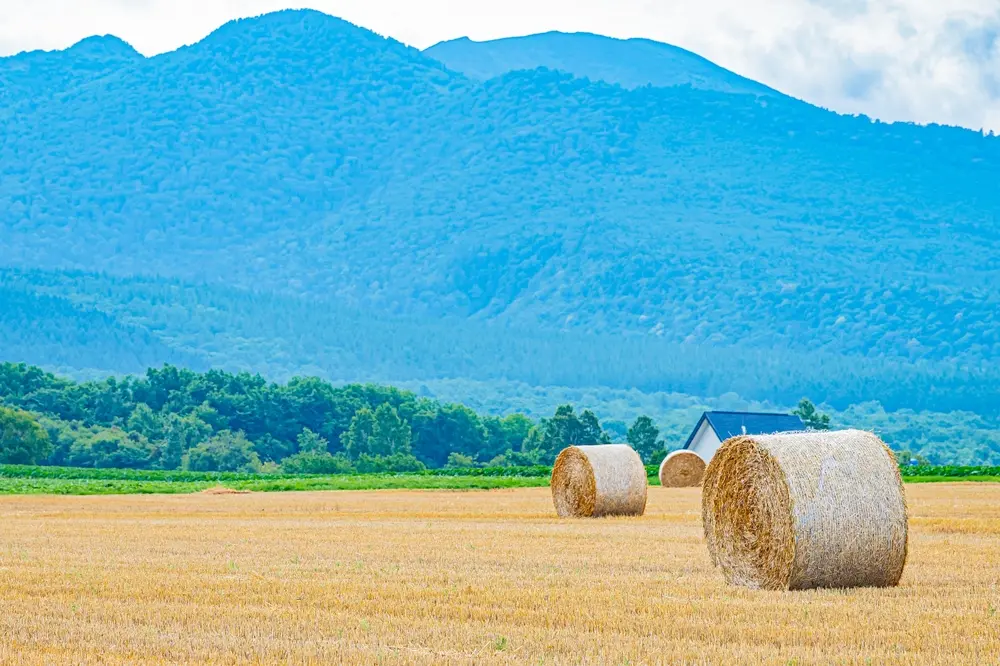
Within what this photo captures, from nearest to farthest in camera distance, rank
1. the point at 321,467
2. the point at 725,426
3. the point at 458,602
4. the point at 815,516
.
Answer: the point at 458,602, the point at 815,516, the point at 725,426, the point at 321,467

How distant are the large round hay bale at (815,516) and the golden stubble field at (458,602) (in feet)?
1.48

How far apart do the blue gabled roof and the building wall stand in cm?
21

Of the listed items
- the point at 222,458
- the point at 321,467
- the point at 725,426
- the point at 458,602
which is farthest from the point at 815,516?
the point at 222,458

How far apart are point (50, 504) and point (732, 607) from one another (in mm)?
28521

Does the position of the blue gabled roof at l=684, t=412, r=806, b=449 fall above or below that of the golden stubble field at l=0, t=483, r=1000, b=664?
above

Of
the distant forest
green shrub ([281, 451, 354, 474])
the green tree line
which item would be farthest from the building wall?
green shrub ([281, 451, 354, 474])

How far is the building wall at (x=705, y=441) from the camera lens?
2830 inches

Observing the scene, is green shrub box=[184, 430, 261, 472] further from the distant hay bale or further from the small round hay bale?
the small round hay bale

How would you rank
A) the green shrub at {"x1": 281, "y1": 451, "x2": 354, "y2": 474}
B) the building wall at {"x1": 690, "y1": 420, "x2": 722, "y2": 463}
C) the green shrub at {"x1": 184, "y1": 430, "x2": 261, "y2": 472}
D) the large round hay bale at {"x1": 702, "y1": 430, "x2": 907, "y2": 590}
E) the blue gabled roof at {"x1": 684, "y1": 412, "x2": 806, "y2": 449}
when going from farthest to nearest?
the green shrub at {"x1": 184, "y1": 430, "x2": 261, "y2": 472} → the green shrub at {"x1": 281, "y1": 451, "x2": 354, "y2": 474} → the building wall at {"x1": 690, "y1": 420, "x2": 722, "y2": 463} → the blue gabled roof at {"x1": 684, "y1": 412, "x2": 806, "y2": 449} → the large round hay bale at {"x1": 702, "y1": 430, "x2": 907, "y2": 590}

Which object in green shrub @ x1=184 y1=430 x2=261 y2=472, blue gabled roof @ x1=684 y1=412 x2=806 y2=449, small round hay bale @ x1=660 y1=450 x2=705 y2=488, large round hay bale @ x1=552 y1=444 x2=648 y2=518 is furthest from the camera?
green shrub @ x1=184 y1=430 x2=261 y2=472

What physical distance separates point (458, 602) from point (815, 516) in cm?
405

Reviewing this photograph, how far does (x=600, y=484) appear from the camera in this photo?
2991 centimetres

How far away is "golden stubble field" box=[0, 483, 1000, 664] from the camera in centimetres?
1159

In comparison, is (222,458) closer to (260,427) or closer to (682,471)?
(260,427)
